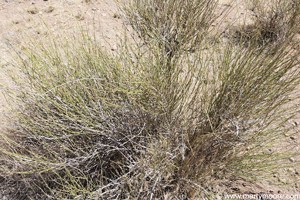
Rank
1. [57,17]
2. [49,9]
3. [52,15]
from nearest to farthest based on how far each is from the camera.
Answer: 1. [57,17]
2. [52,15]
3. [49,9]

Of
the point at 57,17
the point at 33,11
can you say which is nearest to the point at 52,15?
the point at 57,17

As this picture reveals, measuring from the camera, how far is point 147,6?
348cm

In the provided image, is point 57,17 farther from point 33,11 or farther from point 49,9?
point 33,11

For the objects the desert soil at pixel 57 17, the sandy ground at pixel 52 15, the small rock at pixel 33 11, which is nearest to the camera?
the desert soil at pixel 57 17

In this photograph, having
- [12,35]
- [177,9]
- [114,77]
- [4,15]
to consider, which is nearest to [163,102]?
[114,77]

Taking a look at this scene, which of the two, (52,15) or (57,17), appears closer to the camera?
(57,17)

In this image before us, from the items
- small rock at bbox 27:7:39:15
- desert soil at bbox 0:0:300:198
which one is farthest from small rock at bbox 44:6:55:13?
small rock at bbox 27:7:39:15

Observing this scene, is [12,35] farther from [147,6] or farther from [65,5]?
[147,6]

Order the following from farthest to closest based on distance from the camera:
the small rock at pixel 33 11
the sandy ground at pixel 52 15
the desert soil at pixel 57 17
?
the small rock at pixel 33 11, the sandy ground at pixel 52 15, the desert soil at pixel 57 17

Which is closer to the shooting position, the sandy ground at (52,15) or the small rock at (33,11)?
the sandy ground at (52,15)

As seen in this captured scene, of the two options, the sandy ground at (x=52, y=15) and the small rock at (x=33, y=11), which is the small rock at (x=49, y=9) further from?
the small rock at (x=33, y=11)

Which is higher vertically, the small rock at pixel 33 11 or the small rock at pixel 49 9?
the small rock at pixel 49 9

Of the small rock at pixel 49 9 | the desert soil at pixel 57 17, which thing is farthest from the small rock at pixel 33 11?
the small rock at pixel 49 9

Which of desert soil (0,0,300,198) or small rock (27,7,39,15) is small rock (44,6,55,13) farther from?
small rock (27,7,39,15)
